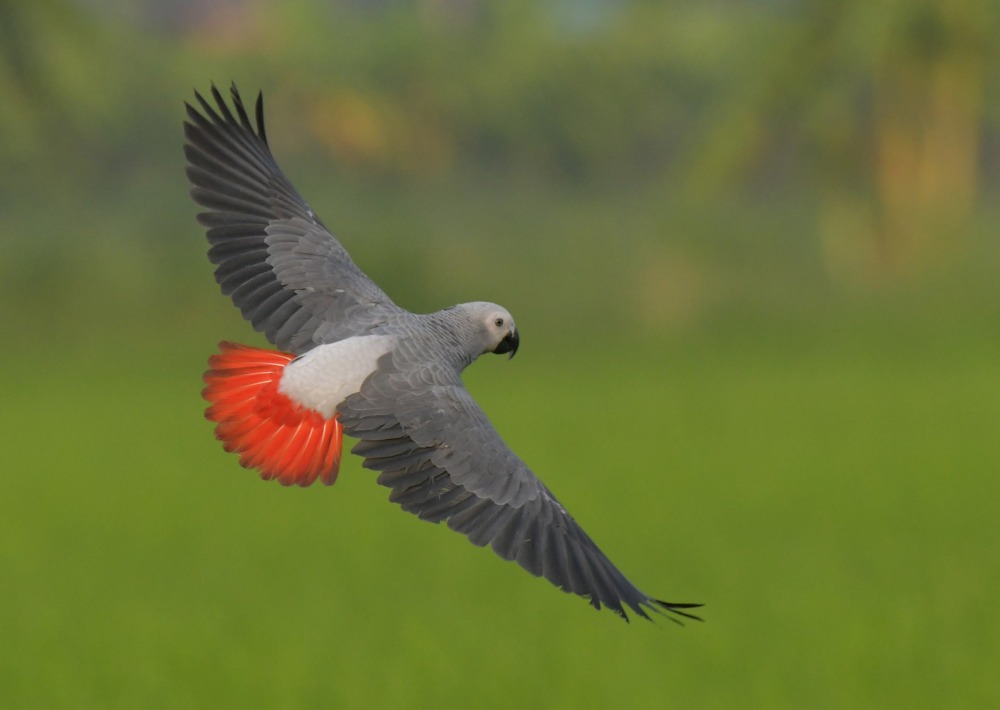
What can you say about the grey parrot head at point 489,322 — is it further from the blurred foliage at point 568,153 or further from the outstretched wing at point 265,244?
the blurred foliage at point 568,153

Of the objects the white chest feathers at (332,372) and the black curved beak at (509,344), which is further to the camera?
the black curved beak at (509,344)

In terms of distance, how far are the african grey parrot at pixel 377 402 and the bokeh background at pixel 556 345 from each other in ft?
25.4

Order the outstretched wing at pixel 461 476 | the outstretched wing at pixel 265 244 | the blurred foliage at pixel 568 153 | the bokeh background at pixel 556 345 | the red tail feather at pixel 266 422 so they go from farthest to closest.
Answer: the blurred foliage at pixel 568 153 → the bokeh background at pixel 556 345 → the outstretched wing at pixel 265 244 → the red tail feather at pixel 266 422 → the outstretched wing at pixel 461 476

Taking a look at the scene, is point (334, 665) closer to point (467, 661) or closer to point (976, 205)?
point (467, 661)

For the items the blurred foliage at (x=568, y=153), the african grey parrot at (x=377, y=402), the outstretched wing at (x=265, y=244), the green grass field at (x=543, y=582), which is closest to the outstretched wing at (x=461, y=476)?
the african grey parrot at (x=377, y=402)

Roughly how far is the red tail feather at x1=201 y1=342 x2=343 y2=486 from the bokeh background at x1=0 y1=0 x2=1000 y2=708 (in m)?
7.91

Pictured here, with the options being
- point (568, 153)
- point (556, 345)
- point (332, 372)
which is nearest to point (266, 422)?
point (332, 372)

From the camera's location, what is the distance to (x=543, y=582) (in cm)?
1546

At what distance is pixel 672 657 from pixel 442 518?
968cm

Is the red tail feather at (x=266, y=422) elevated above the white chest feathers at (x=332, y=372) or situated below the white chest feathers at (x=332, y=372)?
below

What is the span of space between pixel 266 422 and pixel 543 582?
11772 mm

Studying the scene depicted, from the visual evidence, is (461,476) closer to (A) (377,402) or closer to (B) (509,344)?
(A) (377,402)

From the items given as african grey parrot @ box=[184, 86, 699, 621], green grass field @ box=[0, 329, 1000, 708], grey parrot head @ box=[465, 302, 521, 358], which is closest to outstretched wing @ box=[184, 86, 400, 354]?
african grey parrot @ box=[184, 86, 699, 621]

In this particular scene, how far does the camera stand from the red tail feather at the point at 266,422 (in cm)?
387
